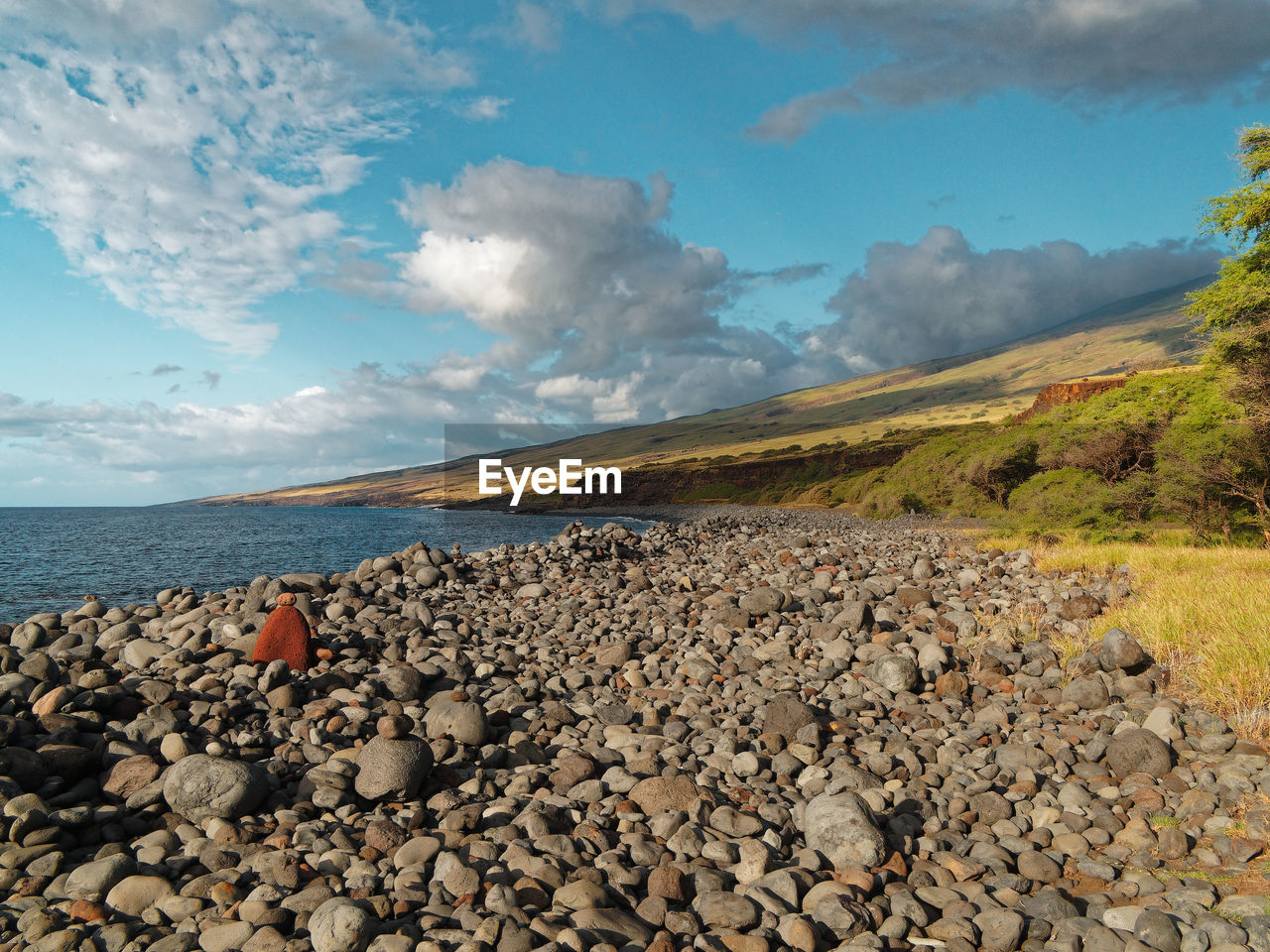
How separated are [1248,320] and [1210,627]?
1665 cm

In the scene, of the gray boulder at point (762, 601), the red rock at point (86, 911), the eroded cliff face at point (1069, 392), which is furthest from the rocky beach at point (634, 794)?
the eroded cliff face at point (1069, 392)

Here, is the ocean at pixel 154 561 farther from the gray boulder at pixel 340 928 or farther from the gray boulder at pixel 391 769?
the gray boulder at pixel 340 928

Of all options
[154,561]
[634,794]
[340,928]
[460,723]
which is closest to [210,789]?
[460,723]

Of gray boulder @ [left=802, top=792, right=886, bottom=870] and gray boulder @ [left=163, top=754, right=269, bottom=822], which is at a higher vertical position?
gray boulder @ [left=163, top=754, right=269, bottom=822]

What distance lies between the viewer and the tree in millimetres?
20562

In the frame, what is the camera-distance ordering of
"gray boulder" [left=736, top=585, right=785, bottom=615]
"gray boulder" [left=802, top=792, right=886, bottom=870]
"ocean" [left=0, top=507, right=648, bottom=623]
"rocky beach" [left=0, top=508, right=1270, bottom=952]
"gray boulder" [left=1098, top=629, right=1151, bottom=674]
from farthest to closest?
"ocean" [left=0, top=507, right=648, bottom=623]
"gray boulder" [left=736, top=585, right=785, bottom=615]
"gray boulder" [left=1098, top=629, right=1151, bottom=674]
"gray boulder" [left=802, top=792, right=886, bottom=870]
"rocky beach" [left=0, top=508, right=1270, bottom=952]

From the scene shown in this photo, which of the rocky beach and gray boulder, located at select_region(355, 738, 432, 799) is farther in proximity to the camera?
gray boulder, located at select_region(355, 738, 432, 799)

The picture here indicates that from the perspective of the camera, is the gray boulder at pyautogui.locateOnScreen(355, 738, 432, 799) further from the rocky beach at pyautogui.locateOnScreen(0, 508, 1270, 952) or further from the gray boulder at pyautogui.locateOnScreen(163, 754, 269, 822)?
the gray boulder at pyautogui.locateOnScreen(163, 754, 269, 822)

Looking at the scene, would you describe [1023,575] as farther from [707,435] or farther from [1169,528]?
[707,435]

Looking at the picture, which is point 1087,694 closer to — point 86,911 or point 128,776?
point 86,911

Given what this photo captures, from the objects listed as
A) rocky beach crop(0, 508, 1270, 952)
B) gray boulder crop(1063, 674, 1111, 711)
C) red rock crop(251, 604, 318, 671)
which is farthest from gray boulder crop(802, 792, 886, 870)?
red rock crop(251, 604, 318, 671)

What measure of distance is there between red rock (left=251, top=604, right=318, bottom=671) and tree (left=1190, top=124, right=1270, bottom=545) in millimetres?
26145

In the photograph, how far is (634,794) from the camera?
284 inches

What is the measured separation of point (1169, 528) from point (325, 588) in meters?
28.9
